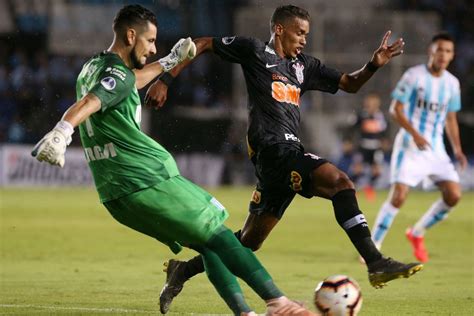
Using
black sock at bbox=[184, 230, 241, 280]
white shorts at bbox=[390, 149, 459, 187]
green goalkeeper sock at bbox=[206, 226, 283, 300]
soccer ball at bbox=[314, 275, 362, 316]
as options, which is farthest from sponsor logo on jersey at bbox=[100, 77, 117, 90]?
white shorts at bbox=[390, 149, 459, 187]

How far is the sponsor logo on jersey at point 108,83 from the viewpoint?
6.03 meters

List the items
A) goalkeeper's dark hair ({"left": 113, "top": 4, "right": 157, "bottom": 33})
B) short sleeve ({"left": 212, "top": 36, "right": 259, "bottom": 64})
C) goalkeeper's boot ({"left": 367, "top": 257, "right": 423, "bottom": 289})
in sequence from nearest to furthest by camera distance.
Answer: goalkeeper's dark hair ({"left": 113, "top": 4, "right": 157, "bottom": 33}), goalkeeper's boot ({"left": 367, "top": 257, "right": 423, "bottom": 289}), short sleeve ({"left": 212, "top": 36, "right": 259, "bottom": 64})

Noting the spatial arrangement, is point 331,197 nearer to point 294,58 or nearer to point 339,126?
point 294,58

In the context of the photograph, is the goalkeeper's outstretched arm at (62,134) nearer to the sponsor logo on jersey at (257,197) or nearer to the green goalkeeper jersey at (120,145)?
the green goalkeeper jersey at (120,145)

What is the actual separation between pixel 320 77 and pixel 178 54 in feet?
5.20

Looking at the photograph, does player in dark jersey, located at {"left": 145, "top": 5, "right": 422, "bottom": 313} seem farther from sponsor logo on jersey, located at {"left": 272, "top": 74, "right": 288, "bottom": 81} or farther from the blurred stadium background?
the blurred stadium background

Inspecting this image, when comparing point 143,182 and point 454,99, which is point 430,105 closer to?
point 454,99

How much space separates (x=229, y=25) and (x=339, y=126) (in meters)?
3.69

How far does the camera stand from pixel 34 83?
2495 centimetres

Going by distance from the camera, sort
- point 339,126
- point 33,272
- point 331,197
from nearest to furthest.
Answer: point 331,197
point 33,272
point 339,126

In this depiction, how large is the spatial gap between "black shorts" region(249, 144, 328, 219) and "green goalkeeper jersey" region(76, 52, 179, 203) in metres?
1.51

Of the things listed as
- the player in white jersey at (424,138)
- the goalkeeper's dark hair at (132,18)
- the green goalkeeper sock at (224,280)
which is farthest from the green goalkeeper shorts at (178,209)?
the player in white jersey at (424,138)

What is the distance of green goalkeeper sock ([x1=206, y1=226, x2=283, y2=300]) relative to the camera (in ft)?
20.5

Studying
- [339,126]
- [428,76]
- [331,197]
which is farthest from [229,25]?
[331,197]
